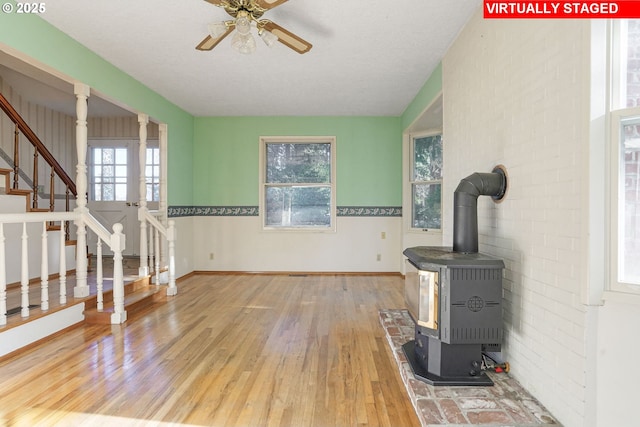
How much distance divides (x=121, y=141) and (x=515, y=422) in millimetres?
6778

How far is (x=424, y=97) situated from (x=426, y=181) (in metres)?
1.33

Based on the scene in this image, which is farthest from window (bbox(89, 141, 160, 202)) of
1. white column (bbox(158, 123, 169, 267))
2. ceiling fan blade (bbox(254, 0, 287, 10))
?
ceiling fan blade (bbox(254, 0, 287, 10))

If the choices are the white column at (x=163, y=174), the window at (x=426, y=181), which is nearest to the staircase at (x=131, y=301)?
the white column at (x=163, y=174)

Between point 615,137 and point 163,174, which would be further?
point 163,174

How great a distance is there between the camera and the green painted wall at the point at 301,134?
5.85 m

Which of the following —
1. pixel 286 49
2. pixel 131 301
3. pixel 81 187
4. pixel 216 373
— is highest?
pixel 286 49

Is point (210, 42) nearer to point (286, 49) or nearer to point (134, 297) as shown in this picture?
point (286, 49)

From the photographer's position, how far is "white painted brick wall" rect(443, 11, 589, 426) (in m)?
1.60

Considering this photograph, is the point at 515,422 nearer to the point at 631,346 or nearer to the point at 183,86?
the point at 631,346

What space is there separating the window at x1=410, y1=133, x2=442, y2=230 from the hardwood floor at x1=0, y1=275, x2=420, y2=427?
192cm

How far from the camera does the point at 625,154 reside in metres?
1.49

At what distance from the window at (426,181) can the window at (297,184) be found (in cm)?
132

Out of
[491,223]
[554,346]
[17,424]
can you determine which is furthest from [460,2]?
[17,424]

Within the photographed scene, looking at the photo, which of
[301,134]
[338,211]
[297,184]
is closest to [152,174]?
[297,184]
